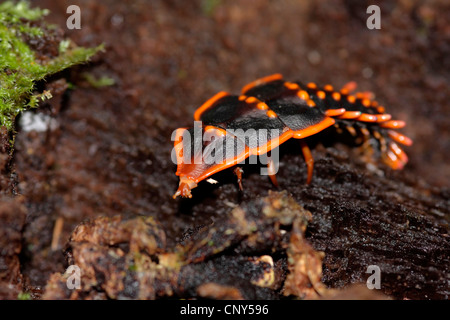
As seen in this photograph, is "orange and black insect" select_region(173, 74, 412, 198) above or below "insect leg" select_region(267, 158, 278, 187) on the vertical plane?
above

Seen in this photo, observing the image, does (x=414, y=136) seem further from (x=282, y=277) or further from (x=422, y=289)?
(x=282, y=277)

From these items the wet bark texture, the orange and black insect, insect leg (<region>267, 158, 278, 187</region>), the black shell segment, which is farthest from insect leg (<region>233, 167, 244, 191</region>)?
the black shell segment

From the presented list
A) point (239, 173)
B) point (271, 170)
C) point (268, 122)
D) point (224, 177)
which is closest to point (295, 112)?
point (268, 122)

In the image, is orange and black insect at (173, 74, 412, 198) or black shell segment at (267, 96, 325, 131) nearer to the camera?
orange and black insect at (173, 74, 412, 198)

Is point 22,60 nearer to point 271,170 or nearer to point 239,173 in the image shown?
point 239,173

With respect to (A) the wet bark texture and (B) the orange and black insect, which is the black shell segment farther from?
(A) the wet bark texture

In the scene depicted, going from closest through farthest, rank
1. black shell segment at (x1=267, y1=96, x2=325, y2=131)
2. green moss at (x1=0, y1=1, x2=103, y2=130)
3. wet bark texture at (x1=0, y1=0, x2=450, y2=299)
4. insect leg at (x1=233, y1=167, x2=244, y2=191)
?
1. wet bark texture at (x1=0, y1=0, x2=450, y2=299)
2. green moss at (x1=0, y1=1, x2=103, y2=130)
3. insect leg at (x1=233, y1=167, x2=244, y2=191)
4. black shell segment at (x1=267, y1=96, x2=325, y2=131)

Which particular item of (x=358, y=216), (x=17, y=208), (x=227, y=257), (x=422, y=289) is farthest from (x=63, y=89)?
(x=422, y=289)

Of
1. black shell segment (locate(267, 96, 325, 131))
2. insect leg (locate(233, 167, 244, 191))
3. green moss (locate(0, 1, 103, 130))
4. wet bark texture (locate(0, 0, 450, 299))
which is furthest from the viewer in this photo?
black shell segment (locate(267, 96, 325, 131))
